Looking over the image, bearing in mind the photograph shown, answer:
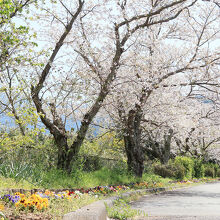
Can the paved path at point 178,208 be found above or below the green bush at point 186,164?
below

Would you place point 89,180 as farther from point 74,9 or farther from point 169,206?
point 74,9

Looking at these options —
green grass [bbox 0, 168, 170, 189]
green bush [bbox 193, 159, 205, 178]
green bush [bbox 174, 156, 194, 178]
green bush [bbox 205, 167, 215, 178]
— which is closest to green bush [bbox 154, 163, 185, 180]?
green bush [bbox 174, 156, 194, 178]

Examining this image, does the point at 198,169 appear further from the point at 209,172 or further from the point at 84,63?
the point at 84,63

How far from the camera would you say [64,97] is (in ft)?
41.1

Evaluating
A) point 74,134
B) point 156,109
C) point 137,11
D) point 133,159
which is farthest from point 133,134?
point 137,11

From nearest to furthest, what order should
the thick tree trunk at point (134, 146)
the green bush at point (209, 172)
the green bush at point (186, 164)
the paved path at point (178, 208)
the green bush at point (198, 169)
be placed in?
the paved path at point (178, 208) → the thick tree trunk at point (134, 146) → the green bush at point (186, 164) → the green bush at point (198, 169) → the green bush at point (209, 172)

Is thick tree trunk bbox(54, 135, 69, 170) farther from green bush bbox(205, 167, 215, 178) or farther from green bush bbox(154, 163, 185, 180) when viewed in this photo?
green bush bbox(205, 167, 215, 178)

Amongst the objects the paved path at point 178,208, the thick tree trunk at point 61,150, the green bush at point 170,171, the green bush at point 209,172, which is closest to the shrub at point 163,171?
the green bush at point 170,171

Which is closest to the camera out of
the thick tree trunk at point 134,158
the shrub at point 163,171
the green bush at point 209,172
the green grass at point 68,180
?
the green grass at point 68,180

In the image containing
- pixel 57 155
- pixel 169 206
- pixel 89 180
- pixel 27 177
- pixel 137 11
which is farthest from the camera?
pixel 137 11

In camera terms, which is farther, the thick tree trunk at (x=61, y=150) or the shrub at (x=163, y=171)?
the shrub at (x=163, y=171)

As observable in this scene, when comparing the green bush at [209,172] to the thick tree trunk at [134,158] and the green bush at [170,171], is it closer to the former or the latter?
the green bush at [170,171]

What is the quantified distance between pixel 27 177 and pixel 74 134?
5014mm

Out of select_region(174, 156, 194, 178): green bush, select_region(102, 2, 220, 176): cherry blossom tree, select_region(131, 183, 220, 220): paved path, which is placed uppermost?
select_region(102, 2, 220, 176): cherry blossom tree
